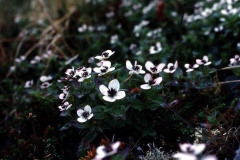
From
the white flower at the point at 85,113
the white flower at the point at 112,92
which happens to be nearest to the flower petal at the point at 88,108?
the white flower at the point at 85,113

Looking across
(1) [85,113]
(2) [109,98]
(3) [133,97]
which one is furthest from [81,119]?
(3) [133,97]

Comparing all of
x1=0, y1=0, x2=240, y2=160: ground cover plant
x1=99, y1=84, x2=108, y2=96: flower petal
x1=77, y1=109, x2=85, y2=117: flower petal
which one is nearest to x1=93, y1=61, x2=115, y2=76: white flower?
x1=0, y1=0, x2=240, y2=160: ground cover plant

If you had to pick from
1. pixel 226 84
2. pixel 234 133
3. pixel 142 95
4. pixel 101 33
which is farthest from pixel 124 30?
pixel 234 133

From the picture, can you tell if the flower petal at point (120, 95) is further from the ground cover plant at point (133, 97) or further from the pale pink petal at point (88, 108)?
the pale pink petal at point (88, 108)

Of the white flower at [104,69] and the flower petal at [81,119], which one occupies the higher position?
the white flower at [104,69]

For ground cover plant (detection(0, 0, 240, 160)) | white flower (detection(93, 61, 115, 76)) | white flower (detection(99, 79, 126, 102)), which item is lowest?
ground cover plant (detection(0, 0, 240, 160))

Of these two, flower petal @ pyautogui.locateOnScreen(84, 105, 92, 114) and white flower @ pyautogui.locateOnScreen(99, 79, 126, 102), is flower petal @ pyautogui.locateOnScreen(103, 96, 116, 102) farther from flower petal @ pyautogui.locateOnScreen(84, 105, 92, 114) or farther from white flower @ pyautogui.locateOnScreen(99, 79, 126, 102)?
flower petal @ pyautogui.locateOnScreen(84, 105, 92, 114)

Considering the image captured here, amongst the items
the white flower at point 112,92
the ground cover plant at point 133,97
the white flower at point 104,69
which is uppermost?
the white flower at point 104,69
